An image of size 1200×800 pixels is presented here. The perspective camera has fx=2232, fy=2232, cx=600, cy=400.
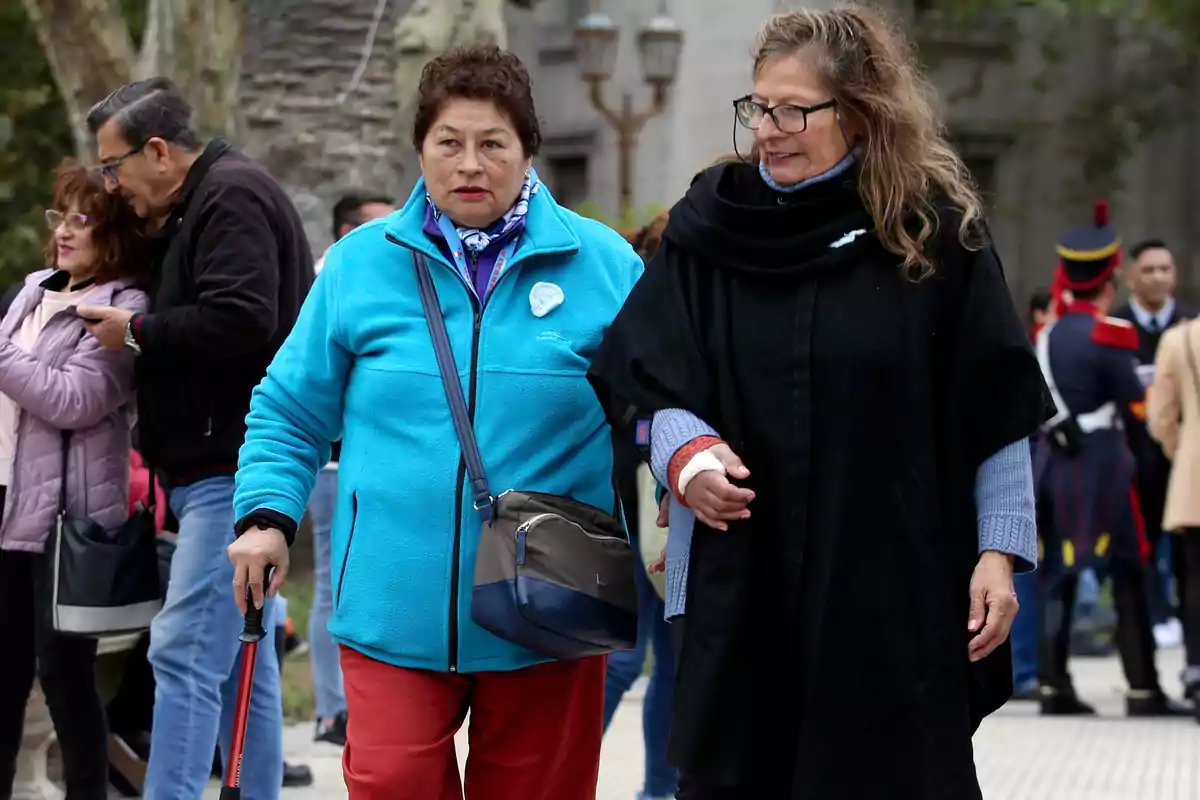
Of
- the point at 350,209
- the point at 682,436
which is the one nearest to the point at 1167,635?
the point at 350,209

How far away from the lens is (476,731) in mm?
4316

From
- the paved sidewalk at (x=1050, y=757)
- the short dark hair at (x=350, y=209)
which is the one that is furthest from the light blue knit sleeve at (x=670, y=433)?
the short dark hair at (x=350, y=209)

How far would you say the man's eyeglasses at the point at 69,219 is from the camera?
5898mm

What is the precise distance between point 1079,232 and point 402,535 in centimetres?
656

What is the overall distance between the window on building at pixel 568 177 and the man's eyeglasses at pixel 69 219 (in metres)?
22.4

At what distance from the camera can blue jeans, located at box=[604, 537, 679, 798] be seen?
6809 millimetres

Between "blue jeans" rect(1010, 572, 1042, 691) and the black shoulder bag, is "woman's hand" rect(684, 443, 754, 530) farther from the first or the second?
"blue jeans" rect(1010, 572, 1042, 691)

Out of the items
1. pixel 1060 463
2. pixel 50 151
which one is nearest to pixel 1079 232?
pixel 1060 463

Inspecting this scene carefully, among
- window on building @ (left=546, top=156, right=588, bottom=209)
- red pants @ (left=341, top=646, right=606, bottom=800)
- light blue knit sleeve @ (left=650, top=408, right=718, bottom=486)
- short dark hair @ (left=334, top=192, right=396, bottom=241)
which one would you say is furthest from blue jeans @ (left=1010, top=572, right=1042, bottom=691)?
window on building @ (left=546, top=156, right=588, bottom=209)

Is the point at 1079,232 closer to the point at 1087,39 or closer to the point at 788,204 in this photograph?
the point at 788,204

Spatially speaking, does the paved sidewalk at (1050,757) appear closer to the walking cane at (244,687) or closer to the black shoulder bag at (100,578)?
the black shoulder bag at (100,578)

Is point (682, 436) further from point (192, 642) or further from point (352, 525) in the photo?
point (192, 642)

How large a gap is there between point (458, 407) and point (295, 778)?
3530mm

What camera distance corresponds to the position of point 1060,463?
10.2 meters
